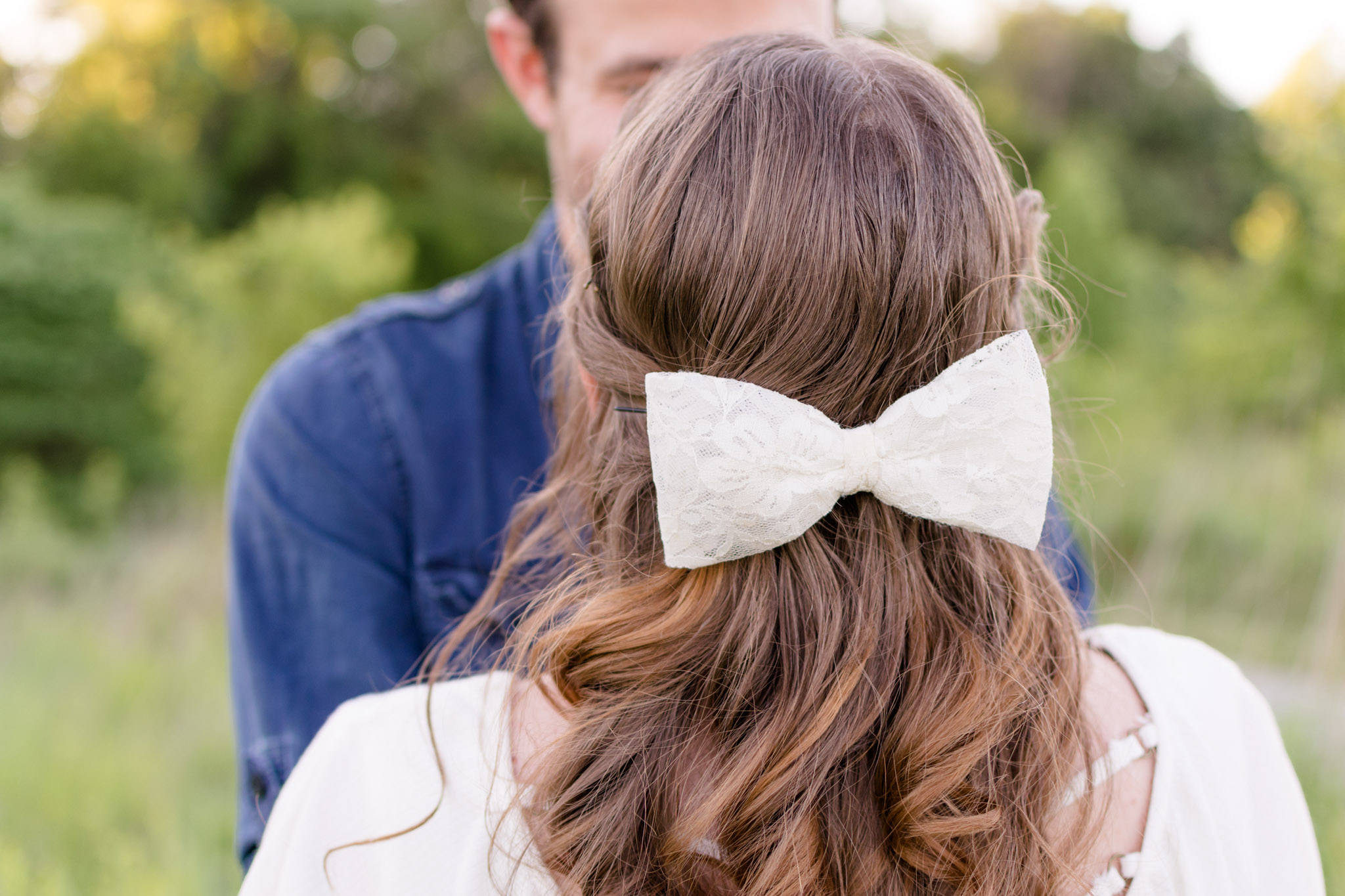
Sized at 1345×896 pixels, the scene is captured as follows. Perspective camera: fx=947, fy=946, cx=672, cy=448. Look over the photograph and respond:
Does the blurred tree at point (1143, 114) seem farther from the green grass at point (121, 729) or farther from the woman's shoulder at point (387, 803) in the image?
the woman's shoulder at point (387, 803)

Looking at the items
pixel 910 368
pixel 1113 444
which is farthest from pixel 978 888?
A: pixel 1113 444

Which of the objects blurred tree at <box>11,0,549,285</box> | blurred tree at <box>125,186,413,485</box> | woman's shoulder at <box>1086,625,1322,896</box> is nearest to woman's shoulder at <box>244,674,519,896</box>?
woman's shoulder at <box>1086,625,1322,896</box>

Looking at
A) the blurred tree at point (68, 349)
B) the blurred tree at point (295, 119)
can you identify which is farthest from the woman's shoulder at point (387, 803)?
the blurred tree at point (295, 119)

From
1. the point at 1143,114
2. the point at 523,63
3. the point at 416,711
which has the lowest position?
the point at 1143,114

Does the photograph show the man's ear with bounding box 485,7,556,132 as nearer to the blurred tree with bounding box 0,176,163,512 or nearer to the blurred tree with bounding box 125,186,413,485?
the blurred tree with bounding box 125,186,413,485

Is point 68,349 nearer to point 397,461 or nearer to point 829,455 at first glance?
point 397,461

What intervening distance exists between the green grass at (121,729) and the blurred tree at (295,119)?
4.12 meters

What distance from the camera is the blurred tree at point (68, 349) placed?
6031mm

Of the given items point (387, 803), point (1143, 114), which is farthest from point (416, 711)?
point (1143, 114)

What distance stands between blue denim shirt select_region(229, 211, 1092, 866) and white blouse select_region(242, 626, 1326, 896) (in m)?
0.44

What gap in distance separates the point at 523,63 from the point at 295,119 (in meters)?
9.21

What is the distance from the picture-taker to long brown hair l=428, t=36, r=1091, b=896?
2.71ft

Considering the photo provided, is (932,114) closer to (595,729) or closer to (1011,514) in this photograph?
(1011,514)

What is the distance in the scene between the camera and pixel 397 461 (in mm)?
1488
